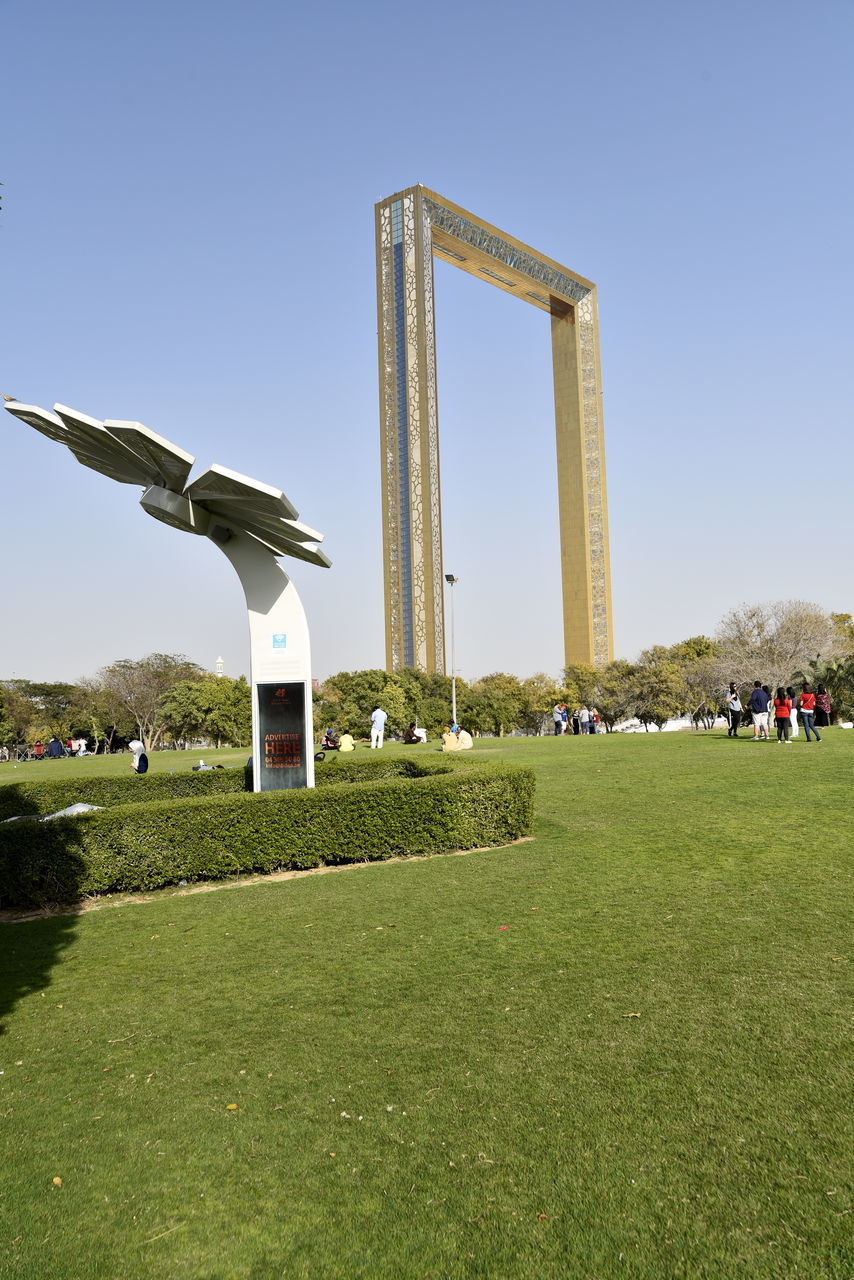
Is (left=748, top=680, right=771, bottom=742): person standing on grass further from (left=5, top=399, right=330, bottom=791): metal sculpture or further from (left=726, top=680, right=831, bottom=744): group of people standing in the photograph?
(left=5, top=399, right=330, bottom=791): metal sculpture

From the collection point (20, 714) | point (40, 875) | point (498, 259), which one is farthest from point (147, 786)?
point (498, 259)

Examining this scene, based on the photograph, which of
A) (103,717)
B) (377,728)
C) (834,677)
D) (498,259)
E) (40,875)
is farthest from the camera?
(498,259)

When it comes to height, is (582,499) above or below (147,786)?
above

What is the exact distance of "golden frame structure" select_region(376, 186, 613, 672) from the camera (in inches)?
2645

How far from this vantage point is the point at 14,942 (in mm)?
7645

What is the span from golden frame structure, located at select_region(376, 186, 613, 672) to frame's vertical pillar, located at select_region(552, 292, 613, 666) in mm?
116

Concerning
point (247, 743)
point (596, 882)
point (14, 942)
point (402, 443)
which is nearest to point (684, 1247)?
point (596, 882)

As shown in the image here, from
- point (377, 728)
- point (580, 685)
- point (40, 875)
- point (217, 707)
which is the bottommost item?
point (40, 875)

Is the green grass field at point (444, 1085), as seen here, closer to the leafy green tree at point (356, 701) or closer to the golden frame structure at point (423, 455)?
the leafy green tree at point (356, 701)

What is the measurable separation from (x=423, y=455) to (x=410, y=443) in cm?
160

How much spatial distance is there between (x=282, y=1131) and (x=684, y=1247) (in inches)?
71.3

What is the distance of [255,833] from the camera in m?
9.98

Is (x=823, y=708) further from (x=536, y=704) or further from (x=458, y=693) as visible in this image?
(x=536, y=704)

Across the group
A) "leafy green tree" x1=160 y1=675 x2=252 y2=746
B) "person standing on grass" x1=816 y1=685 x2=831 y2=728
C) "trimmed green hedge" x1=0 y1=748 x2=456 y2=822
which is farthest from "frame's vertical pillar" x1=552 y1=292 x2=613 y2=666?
"trimmed green hedge" x1=0 y1=748 x2=456 y2=822
